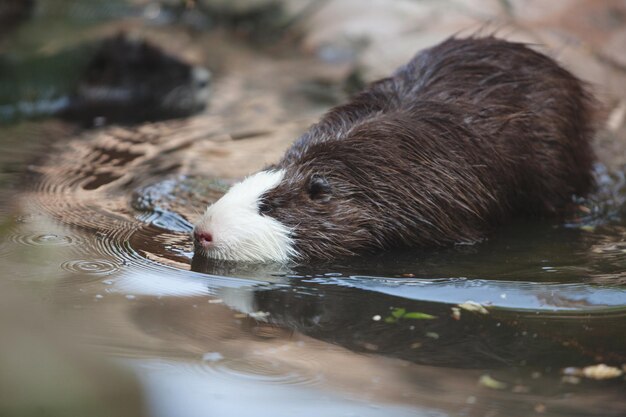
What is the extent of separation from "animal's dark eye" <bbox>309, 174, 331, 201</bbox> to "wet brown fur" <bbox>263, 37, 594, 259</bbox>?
0.6 inches

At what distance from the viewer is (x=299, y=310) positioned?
3.72 m

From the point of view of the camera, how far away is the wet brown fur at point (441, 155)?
453cm

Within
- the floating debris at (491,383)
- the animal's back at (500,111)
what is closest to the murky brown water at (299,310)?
the floating debris at (491,383)

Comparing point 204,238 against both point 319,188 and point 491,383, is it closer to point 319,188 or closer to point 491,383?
point 319,188

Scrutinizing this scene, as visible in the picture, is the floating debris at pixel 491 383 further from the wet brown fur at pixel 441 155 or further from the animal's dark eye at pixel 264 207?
the animal's dark eye at pixel 264 207

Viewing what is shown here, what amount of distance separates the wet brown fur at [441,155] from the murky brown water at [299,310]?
155mm

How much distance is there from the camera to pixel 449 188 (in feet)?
15.4

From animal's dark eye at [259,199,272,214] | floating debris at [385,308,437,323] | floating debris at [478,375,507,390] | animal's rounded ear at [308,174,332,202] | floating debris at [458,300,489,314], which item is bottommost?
floating debris at [478,375,507,390]

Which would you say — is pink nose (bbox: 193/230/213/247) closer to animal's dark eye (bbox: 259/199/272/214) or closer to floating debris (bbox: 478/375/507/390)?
animal's dark eye (bbox: 259/199/272/214)

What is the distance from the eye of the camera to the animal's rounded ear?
14.8 ft

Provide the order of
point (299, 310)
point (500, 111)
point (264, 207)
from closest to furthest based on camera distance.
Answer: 1. point (299, 310)
2. point (264, 207)
3. point (500, 111)

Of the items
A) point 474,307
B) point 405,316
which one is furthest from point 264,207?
point 474,307

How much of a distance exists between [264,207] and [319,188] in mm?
285

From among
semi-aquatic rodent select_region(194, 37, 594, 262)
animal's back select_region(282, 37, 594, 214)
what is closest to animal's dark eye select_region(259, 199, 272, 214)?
semi-aquatic rodent select_region(194, 37, 594, 262)
